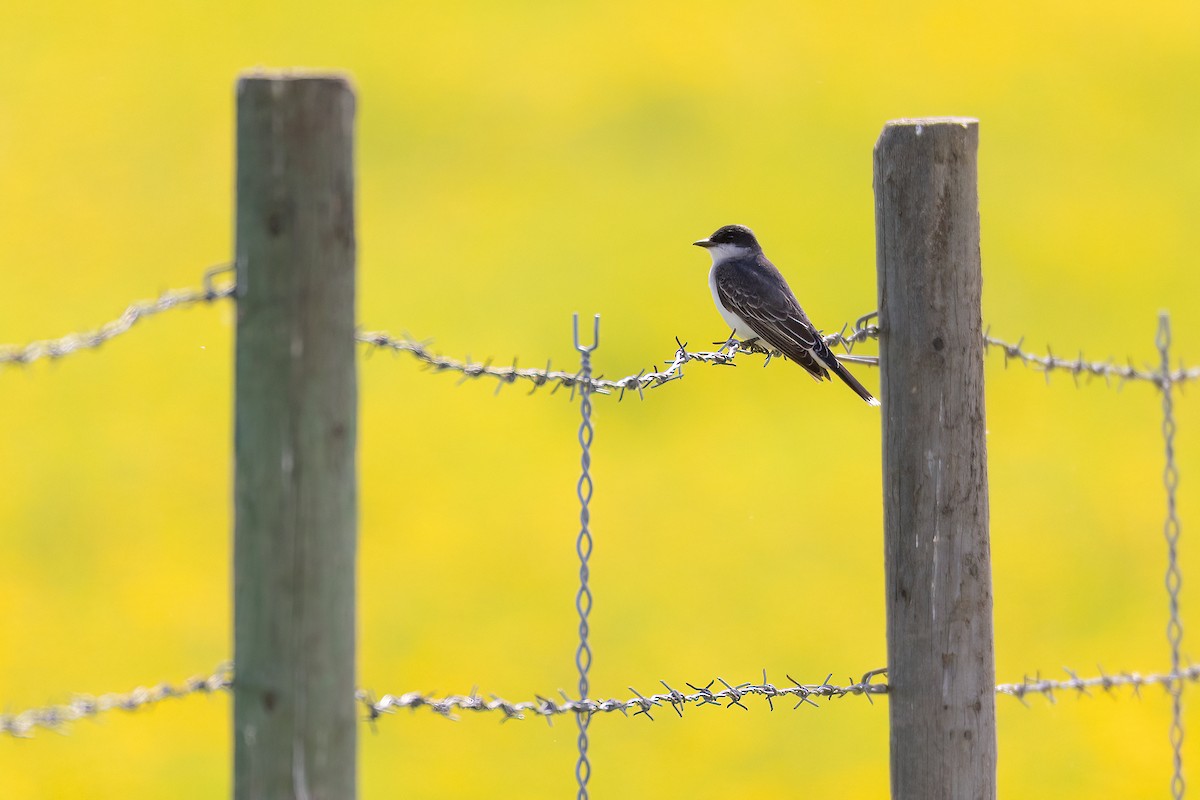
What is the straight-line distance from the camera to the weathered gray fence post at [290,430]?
2.78 metres

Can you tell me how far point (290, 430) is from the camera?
2.77 metres

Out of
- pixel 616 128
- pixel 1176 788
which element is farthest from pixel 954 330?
pixel 616 128

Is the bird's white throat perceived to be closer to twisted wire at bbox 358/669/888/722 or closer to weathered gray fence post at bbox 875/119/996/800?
weathered gray fence post at bbox 875/119/996/800

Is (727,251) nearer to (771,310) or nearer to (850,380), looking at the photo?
(771,310)

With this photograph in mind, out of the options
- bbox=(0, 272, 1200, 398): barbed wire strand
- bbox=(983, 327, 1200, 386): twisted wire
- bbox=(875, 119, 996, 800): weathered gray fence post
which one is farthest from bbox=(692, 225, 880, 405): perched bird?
bbox=(875, 119, 996, 800): weathered gray fence post

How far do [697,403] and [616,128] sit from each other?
921cm

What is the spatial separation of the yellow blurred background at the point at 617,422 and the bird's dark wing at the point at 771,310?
51cm

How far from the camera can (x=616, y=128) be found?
27031 mm

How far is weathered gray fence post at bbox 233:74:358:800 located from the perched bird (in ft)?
12.5

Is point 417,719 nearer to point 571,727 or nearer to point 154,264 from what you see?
point 571,727

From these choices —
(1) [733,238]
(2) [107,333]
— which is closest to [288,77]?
(2) [107,333]

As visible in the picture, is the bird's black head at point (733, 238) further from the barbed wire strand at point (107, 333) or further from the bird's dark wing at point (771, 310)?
the barbed wire strand at point (107, 333)

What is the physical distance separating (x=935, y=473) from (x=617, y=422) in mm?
14768

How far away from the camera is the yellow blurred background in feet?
42.2
